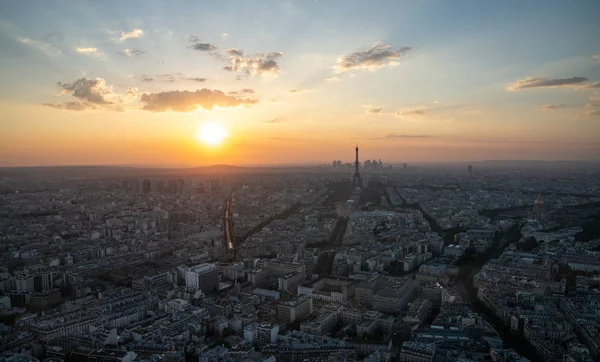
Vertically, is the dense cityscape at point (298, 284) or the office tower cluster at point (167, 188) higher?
the office tower cluster at point (167, 188)

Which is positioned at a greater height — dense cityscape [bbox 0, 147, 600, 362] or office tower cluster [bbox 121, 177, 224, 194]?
office tower cluster [bbox 121, 177, 224, 194]

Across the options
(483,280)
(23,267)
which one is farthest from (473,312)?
(23,267)

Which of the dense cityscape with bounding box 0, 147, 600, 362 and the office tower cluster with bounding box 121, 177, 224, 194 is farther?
the office tower cluster with bounding box 121, 177, 224, 194

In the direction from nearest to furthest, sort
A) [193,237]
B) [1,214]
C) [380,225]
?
1. [193,237]
2. [380,225]
3. [1,214]

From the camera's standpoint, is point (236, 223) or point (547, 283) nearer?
point (547, 283)

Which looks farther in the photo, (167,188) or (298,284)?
(167,188)

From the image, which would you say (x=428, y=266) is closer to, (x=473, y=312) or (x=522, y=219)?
(x=473, y=312)

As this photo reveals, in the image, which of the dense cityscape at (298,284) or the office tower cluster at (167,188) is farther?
the office tower cluster at (167,188)

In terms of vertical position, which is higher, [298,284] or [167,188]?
[167,188]
